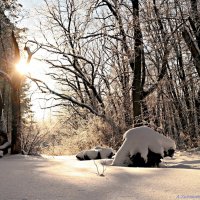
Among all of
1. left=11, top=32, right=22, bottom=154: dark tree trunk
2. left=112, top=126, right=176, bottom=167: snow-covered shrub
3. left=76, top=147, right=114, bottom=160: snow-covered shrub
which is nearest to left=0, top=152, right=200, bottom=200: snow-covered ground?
left=112, top=126, right=176, bottom=167: snow-covered shrub

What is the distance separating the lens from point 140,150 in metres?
5.83

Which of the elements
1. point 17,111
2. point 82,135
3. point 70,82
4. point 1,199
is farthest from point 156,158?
point 70,82

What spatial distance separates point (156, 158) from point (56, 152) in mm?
9780

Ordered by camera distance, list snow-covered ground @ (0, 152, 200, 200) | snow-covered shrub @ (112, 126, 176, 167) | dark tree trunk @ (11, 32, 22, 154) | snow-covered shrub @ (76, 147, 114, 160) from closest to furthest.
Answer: snow-covered ground @ (0, 152, 200, 200) < snow-covered shrub @ (112, 126, 176, 167) < snow-covered shrub @ (76, 147, 114, 160) < dark tree trunk @ (11, 32, 22, 154)

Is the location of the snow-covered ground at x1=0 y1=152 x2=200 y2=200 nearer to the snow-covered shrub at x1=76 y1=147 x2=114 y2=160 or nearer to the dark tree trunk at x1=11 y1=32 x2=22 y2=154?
the snow-covered shrub at x1=76 y1=147 x2=114 y2=160

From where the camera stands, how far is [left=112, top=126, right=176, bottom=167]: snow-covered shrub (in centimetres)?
580

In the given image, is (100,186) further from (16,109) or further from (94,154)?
(16,109)

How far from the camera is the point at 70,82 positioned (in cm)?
2106

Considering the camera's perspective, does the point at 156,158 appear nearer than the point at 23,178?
No

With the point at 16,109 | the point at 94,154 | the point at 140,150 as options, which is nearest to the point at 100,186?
the point at 140,150

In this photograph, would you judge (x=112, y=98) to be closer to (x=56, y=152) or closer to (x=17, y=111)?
(x=56, y=152)

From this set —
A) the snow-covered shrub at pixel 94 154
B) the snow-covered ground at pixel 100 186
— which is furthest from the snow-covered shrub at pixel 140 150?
the snow-covered shrub at pixel 94 154

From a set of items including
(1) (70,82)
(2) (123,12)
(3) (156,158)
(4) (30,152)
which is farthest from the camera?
(1) (70,82)

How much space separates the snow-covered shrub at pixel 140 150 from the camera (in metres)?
5.80
